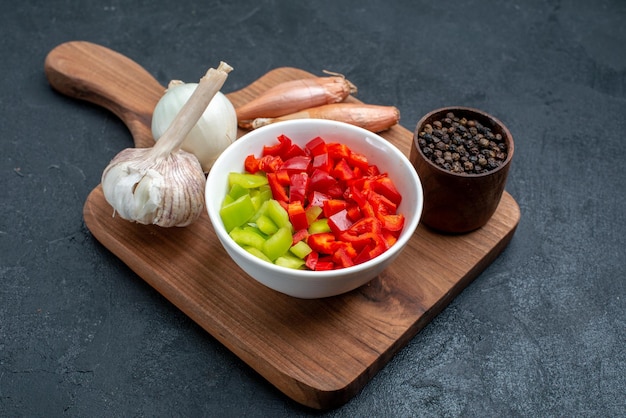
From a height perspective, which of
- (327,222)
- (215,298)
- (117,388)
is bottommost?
(117,388)

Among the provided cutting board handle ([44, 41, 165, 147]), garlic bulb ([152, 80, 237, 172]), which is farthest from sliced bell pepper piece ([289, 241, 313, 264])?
cutting board handle ([44, 41, 165, 147])

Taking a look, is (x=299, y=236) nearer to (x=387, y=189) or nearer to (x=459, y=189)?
(x=387, y=189)

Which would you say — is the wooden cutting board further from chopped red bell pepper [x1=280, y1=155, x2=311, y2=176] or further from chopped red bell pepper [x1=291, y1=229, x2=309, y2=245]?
chopped red bell pepper [x1=280, y1=155, x2=311, y2=176]

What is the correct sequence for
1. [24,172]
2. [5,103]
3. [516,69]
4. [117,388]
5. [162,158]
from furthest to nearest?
[516,69] → [5,103] → [24,172] → [162,158] → [117,388]

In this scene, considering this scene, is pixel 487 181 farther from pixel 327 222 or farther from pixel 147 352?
pixel 147 352

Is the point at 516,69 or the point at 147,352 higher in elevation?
the point at 516,69

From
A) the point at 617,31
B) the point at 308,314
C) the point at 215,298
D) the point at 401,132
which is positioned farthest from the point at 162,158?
the point at 617,31

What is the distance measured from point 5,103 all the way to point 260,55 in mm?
906

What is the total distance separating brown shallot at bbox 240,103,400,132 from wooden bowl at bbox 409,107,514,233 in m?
0.29

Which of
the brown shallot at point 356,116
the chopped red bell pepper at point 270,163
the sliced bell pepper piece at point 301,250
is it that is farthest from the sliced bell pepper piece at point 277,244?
the brown shallot at point 356,116

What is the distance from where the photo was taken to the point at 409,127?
257cm

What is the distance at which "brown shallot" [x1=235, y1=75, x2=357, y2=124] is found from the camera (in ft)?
7.84

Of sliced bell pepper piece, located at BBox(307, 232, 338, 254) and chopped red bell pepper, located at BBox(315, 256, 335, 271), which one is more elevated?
sliced bell pepper piece, located at BBox(307, 232, 338, 254)

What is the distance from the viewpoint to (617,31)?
293 centimetres
